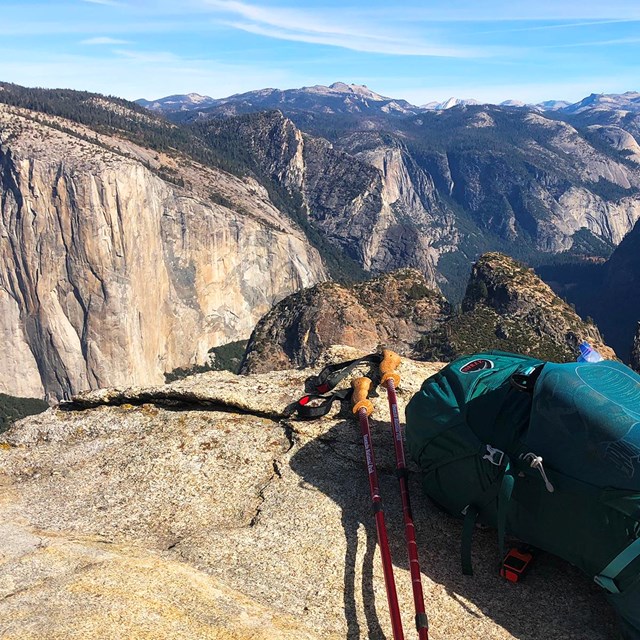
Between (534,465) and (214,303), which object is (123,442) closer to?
(534,465)

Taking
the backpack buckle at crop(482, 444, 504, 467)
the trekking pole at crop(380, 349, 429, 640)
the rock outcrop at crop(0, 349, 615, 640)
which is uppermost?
the backpack buckle at crop(482, 444, 504, 467)

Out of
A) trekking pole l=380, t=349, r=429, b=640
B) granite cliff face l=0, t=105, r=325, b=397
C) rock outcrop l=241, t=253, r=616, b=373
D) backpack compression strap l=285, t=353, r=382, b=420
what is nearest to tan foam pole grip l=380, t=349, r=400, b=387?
trekking pole l=380, t=349, r=429, b=640

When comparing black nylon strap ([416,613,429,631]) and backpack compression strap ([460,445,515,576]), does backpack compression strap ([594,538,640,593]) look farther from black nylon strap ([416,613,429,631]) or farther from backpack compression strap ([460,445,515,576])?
black nylon strap ([416,613,429,631])

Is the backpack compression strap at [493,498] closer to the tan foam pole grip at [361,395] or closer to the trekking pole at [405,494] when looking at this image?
the trekking pole at [405,494]

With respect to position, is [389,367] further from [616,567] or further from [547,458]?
[616,567]

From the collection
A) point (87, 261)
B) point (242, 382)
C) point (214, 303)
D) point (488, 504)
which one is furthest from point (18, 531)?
point (214, 303)

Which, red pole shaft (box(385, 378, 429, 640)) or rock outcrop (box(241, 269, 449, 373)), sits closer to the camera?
red pole shaft (box(385, 378, 429, 640))

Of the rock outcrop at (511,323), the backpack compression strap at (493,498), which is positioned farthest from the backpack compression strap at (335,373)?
the rock outcrop at (511,323)
